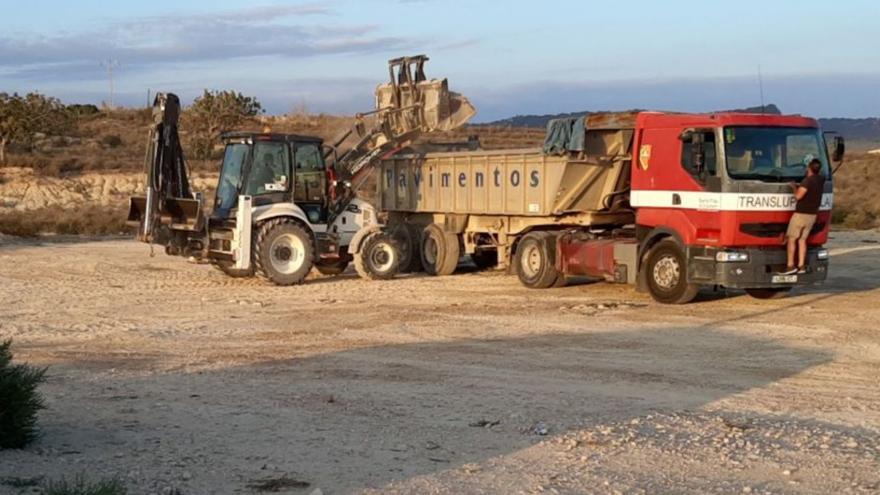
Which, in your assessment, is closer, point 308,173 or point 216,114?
point 308,173

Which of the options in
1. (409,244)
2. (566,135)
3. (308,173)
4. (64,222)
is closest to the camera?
(566,135)

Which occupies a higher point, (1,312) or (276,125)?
(276,125)

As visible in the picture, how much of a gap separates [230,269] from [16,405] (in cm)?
1344

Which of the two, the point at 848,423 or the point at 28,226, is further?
the point at 28,226

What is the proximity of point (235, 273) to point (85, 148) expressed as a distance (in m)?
39.4

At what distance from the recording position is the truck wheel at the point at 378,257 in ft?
73.9

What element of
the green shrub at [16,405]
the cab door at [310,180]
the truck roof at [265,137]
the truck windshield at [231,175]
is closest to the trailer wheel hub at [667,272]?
the cab door at [310,180]

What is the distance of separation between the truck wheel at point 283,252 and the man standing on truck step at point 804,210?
856 cm

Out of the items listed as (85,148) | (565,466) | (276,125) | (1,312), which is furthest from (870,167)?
(565,466)

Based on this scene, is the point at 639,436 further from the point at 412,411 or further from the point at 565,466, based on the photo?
the point at 412,411

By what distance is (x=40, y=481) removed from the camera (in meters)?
7.90

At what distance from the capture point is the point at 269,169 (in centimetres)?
2134

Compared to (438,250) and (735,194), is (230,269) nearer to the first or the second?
(438,250)

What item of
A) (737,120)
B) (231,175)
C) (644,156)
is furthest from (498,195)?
(737,120)
